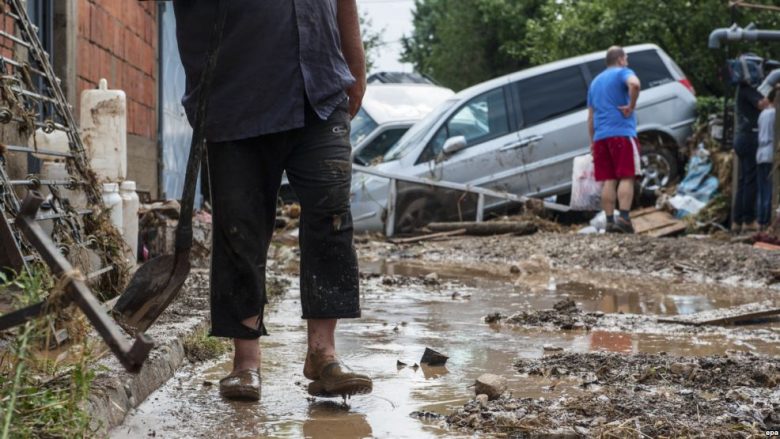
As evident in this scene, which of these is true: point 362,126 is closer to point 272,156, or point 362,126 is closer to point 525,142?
point 525,142

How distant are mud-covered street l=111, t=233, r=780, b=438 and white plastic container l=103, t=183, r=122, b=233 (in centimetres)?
76

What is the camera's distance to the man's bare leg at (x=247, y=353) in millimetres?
4105

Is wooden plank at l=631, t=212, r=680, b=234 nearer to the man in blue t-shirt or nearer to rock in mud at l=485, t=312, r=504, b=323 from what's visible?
the man in blue t-shirt

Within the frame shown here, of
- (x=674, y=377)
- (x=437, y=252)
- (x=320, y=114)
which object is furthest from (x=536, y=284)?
(x=320, y=114)

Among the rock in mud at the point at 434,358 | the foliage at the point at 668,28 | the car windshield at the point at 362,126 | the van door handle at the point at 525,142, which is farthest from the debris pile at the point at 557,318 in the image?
the foliage at the point at 668,28

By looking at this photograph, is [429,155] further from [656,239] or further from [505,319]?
[505,319]

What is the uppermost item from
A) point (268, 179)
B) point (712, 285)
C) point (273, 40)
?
point (273, 40)

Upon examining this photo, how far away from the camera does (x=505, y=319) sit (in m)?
6.34

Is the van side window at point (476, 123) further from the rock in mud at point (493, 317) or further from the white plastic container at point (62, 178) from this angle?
the white plastic container at point (62, 178)

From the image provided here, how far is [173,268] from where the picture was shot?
13.1 ft

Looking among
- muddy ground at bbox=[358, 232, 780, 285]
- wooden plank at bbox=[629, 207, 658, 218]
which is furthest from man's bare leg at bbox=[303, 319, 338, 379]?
wooden plank at bbox=[629, 207, 658, 218]

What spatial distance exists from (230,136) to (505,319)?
2743 mm

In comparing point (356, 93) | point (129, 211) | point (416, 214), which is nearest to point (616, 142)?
point (416, 214)

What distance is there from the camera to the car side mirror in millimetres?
14680
